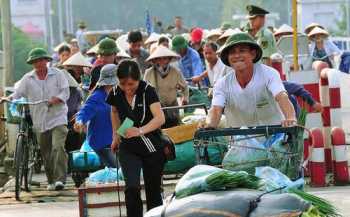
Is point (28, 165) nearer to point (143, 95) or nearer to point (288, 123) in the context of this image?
point (143, 95)

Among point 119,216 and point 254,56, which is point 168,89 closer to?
point 119,216

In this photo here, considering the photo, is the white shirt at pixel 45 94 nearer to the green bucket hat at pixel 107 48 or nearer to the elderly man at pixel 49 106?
the elderly man at pixel 49 106

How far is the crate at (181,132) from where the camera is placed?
42.0 feet

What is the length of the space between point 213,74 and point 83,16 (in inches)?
4635

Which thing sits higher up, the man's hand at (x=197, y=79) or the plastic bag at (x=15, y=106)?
the man's hand at (x=197, y=79)

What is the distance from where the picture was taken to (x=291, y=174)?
301 inches

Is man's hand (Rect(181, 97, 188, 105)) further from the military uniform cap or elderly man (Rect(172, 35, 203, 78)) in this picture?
elderly man (Rect(172, 35, 203, 78))

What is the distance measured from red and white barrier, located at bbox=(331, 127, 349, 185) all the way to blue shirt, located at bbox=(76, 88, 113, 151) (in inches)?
98.8

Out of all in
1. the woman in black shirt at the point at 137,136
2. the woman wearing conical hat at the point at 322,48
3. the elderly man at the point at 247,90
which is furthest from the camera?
the woman wearing conical hat at the point at 322,48

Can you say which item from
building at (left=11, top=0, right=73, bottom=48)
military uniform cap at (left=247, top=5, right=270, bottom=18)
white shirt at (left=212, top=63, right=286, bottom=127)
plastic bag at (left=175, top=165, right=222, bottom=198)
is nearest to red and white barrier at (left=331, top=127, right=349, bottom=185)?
military uniform cap at (left=247, top=5, right=270, bottom=18)

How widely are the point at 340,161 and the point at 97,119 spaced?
2.72m

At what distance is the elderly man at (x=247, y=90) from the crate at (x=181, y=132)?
4.40m

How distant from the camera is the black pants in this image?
364 inches

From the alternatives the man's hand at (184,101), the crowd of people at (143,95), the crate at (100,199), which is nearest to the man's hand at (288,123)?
the crowd of people at (143,95)
